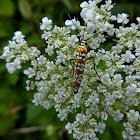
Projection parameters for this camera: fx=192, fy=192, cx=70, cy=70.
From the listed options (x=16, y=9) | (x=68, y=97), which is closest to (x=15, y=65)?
(x=68, y=97)

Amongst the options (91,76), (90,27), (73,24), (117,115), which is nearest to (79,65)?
(91,76)

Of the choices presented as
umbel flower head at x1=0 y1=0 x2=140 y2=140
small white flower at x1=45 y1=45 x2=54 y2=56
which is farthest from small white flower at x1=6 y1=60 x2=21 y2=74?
small white flower at x1=45 y1=45 x2=54 y2=56

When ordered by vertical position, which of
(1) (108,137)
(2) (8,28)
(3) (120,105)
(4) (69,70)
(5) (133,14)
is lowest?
(1) (108,137)

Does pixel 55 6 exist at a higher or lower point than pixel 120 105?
higher

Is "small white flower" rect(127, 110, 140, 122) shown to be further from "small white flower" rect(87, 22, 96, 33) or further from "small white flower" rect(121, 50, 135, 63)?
"small white flower" rect(87, 22, 96, 33)

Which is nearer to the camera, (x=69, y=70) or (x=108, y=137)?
(x=69, y=70)

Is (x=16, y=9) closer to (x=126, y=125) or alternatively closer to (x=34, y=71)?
(x=34, y=71)

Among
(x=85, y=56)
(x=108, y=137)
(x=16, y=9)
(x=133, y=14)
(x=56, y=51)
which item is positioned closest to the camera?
(x=85, y=56)
